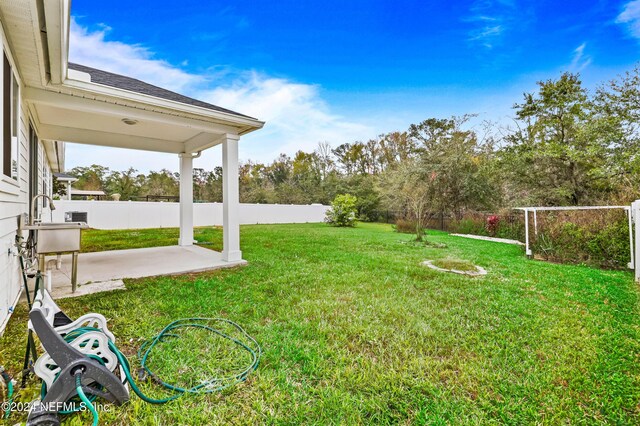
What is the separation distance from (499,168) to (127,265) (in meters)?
13.1

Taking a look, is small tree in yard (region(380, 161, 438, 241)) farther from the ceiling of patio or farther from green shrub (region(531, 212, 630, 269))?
the ceiling of patio

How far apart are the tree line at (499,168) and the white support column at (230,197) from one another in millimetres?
6983

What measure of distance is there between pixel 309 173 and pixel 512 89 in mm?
17017

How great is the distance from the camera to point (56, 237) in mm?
3424

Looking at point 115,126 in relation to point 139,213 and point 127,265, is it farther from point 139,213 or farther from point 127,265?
point 139,213

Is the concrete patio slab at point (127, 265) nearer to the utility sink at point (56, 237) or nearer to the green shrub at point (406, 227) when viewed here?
the utility sink at point (56, 237)

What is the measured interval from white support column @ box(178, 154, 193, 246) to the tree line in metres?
7.47

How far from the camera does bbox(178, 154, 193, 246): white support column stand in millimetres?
7496

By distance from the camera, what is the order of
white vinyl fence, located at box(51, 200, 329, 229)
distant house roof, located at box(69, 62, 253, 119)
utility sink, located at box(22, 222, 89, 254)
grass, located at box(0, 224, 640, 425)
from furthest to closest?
white vinyl fence, located at box(51, 200, 329, 229)
distant house roof, located at box(69, 62, 253, 119)
utility sink, located at box(22, 222, 89, 254)
grass, located at box(0, 224, 640, 425)

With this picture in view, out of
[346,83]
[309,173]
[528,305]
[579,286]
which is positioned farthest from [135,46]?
[309,173]

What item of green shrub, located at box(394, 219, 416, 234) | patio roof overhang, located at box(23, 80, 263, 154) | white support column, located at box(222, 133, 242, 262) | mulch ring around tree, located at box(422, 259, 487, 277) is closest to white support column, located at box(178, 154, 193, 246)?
patio roof overhang, located at box(23, 80, 263, 154)

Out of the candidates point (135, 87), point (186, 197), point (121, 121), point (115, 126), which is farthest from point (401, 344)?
point (186, 197)

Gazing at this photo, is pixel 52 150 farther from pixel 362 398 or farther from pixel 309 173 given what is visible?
pixel 309 173

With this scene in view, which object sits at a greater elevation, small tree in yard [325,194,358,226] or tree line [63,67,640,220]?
tree line [63,67,640,220]
